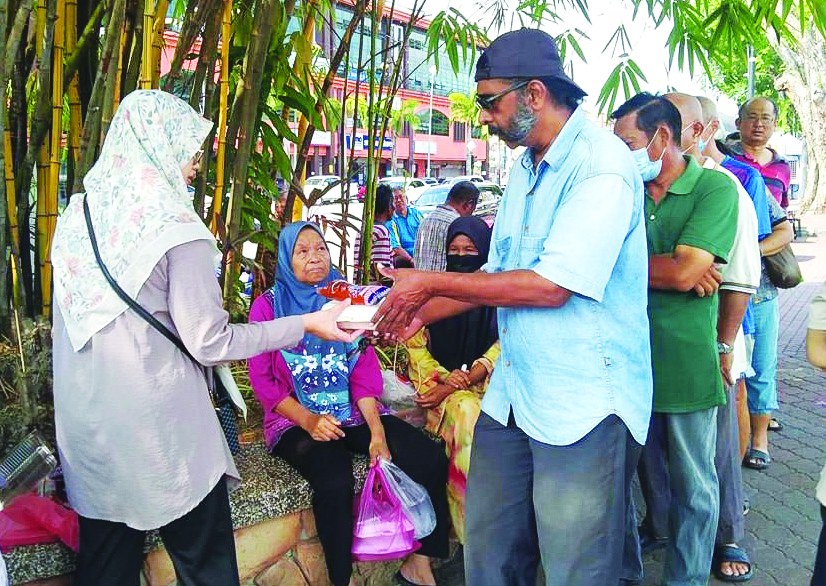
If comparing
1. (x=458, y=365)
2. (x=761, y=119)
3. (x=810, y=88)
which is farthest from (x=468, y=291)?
(x=810, y=88)

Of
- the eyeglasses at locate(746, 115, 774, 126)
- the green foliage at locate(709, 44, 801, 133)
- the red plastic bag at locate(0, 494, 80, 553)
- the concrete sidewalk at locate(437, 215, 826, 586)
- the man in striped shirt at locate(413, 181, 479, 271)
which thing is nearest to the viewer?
the red plastic bag at locate(0, 494, 80, 553)

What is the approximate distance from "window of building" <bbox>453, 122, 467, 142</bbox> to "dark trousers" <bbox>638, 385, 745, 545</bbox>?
4904 cm

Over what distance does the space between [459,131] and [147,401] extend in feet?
169

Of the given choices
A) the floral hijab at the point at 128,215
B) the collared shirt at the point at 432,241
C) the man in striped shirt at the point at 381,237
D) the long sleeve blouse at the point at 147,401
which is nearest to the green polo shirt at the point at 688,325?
the long sleeve blouse at the point at 147,401

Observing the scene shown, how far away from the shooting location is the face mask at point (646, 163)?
250 centimetres

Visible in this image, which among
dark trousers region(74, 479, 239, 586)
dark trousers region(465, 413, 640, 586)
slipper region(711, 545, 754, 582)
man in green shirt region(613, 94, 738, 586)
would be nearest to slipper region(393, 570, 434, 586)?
dark trousers region(465, 413, 640, 586)

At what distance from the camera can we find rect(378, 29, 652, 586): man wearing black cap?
1844 millimetres

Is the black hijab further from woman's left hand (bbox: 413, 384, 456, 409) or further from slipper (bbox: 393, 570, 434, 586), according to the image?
slipper (bbox: 393, 570, 434, 586)

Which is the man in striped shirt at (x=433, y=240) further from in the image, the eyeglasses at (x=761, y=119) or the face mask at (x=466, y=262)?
the eyeglasses at (x=761, y=119)

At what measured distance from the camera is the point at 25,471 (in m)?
1.91

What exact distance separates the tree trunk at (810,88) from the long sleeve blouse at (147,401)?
670 inches

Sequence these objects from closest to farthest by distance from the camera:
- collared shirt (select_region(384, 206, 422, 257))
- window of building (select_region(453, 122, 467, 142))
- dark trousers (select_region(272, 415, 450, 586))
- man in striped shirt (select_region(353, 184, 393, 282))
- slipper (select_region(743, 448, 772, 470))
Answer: dark trousers (select_region(272, 415, 450, 586))
slipper (select_region(743, 448, 772, 470))
man in striped shirt (select_region(353, 184, 393, 282))
collared shirt (select_region(384, 206, 422, 257))
window of building (select_region(453, 122, 467, 142))

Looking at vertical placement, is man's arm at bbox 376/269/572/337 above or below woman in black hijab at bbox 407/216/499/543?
above

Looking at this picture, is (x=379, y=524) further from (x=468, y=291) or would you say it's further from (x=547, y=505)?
(x=468, y=291)
